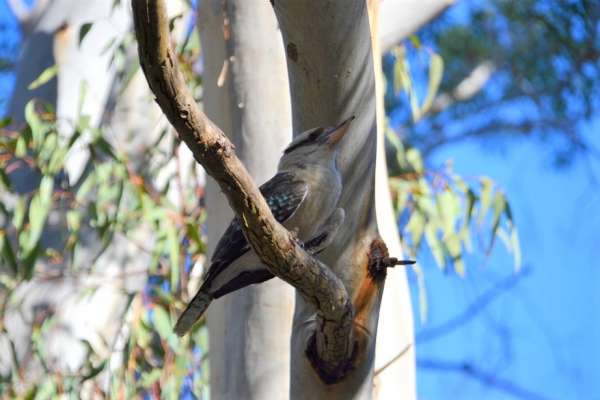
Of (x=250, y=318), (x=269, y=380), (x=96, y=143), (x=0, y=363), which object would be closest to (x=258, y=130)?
(x=250, y=318)

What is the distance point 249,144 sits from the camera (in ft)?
8.29

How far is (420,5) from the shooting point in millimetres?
3172

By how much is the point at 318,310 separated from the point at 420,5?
1.83 meters

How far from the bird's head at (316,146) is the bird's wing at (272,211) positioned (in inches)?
3.7

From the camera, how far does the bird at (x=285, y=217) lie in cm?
207

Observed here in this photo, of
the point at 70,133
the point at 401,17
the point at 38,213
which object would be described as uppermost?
the point at 70,133

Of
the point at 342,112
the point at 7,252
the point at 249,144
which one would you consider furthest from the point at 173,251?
the point at 342,112

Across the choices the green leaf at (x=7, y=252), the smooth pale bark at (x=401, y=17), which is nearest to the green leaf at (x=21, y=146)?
the green leaf at (x=7, y=252)

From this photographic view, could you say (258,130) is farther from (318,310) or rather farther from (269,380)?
(318,310)

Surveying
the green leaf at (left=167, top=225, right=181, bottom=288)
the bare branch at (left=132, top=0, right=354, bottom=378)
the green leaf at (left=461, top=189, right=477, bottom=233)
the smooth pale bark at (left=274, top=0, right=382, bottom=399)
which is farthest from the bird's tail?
the green leaf at (left=461, top=189, right=477, bottom=233)

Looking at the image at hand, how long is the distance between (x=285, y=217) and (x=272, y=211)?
5 cm

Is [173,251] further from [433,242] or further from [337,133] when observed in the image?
[337,133]

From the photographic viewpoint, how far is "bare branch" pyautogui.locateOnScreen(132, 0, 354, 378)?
1164mm

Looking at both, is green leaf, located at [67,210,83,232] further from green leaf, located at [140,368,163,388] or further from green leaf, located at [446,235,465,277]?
green leaf, located at [446,235,465,277]
